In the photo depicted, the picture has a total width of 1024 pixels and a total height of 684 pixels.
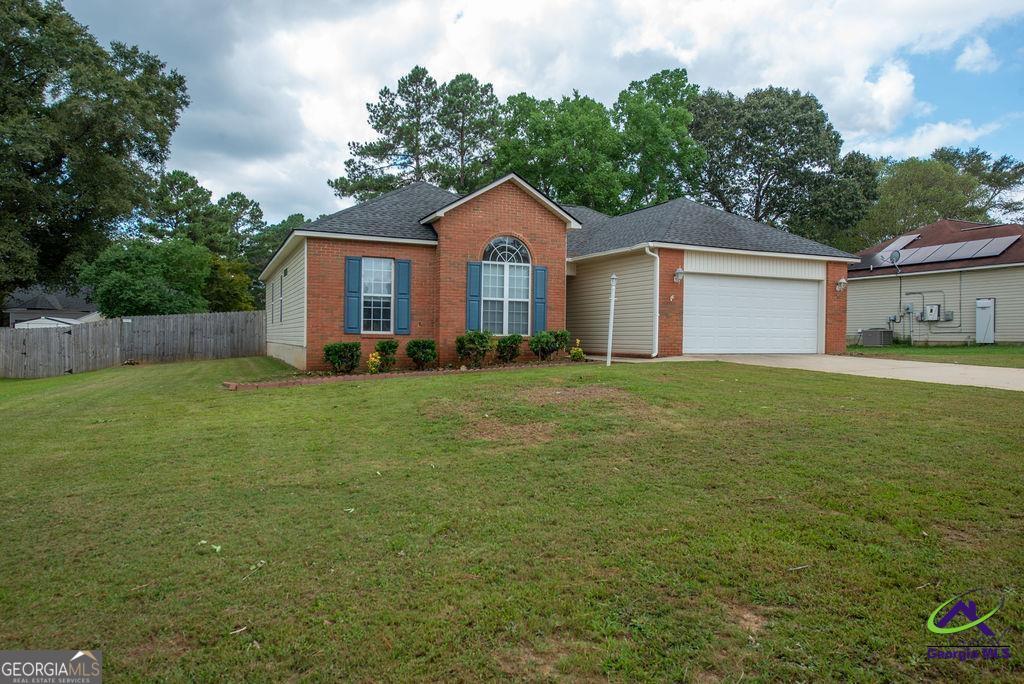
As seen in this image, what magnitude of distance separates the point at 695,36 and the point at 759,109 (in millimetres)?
21456

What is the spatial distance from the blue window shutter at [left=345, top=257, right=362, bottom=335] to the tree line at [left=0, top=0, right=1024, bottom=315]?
599 inches

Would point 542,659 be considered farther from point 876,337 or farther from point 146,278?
point 146,278

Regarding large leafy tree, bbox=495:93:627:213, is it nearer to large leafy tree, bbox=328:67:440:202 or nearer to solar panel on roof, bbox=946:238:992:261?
large leafy tree, bbox=328:67:440:202

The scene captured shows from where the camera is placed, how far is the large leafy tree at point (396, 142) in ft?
120

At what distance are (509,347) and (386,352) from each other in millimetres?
2846

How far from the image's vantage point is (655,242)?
14.5 meters

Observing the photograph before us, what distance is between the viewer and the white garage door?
598 inches

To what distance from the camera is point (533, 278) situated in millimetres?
14852

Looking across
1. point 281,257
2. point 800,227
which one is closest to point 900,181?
point 800,227

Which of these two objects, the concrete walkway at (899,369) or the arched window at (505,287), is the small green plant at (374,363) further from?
the concrete walkway at (899,369)

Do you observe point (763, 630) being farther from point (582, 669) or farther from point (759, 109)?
point (759, 109)

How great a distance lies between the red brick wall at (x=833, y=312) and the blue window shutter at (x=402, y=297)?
11.3 meters

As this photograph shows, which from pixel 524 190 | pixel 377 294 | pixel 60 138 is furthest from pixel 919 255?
pixel 60 138

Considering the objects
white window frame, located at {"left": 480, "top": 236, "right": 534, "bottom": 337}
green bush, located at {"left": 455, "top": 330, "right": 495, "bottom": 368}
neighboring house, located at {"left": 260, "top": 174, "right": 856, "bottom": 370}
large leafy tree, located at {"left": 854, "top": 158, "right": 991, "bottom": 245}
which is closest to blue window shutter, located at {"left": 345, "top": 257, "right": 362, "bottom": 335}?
neighboring house, located at {"left": 260, "top": 174, "right": 856, "bottom": 370}
